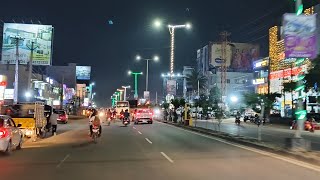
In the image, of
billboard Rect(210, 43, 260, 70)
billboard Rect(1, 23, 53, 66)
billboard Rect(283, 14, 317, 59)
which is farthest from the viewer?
billboard Rect(210, 43, 260, 70)

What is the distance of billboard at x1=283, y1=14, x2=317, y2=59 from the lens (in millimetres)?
16422

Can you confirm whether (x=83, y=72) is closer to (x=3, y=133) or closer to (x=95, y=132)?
(x=95, y=132)

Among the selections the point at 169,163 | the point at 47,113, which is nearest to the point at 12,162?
the point at 169,163

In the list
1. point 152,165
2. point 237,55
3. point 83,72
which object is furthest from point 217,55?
point 152,165

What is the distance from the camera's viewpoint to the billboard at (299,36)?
1642cm

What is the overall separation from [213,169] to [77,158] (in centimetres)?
560

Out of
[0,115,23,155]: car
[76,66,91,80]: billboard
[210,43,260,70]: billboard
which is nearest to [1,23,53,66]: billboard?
[0,115,23,155]: car

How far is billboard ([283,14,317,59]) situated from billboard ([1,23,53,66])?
45.9 m

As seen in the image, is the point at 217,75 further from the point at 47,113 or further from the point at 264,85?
the point at 47,113

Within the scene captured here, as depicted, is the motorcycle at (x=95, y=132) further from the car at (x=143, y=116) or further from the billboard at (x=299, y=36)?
the car at (x=143, y=116)

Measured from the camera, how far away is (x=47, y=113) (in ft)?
111

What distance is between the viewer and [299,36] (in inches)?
650

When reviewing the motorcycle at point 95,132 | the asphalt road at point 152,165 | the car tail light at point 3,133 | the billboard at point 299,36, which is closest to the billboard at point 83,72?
the motorcycle at point 95,132

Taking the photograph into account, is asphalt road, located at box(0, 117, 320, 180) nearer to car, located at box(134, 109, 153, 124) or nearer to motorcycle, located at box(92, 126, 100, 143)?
motorcycle, located at box(92, 126, 100, 143)
